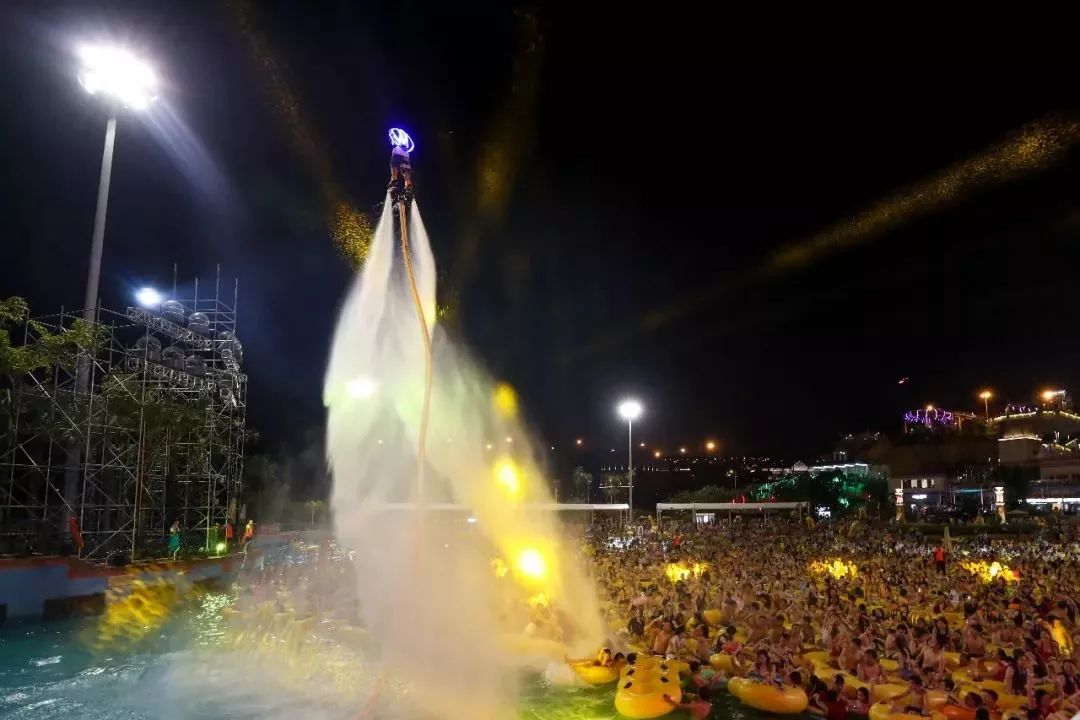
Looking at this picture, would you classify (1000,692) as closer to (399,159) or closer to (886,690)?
(886,690)

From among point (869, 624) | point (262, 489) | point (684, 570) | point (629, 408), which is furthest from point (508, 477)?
point (262, 489)

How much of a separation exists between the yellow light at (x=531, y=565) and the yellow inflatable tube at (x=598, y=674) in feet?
28.1

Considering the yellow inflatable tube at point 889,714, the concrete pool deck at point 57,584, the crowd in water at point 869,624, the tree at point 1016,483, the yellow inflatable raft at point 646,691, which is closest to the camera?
the yellow inflatable tube at point 889,714

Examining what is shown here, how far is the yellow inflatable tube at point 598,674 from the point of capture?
1301 centimetres

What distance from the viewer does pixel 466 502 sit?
25766mm

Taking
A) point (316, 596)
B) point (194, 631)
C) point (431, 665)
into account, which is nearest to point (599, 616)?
point (431, 665)

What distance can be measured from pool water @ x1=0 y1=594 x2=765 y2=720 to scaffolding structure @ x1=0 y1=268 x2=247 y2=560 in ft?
17.1

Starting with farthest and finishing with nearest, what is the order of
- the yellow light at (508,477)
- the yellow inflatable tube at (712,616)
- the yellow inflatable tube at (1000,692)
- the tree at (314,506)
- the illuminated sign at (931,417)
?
1. the illuminated sign at (931,417)
2. the tree at (314,506)
3. the yellow light at (508,477)
4. the yellow inflatable tube at (712,616)
5. the yellow inflatable tube at (1000,692)

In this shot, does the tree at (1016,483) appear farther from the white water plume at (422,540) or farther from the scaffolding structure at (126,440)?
the scaffolding structure at (126,440)

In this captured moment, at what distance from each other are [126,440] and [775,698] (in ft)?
78.5

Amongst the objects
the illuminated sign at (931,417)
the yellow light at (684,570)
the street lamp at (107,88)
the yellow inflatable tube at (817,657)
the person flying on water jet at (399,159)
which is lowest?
the yellow light at (684,570)

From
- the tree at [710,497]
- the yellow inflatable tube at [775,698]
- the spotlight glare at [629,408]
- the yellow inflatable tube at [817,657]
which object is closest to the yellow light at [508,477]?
the spotlight glare at [629,408]

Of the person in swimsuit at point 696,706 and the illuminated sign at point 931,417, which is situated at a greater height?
the illuminated sign at point 931,417

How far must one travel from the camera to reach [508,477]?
103 ft
